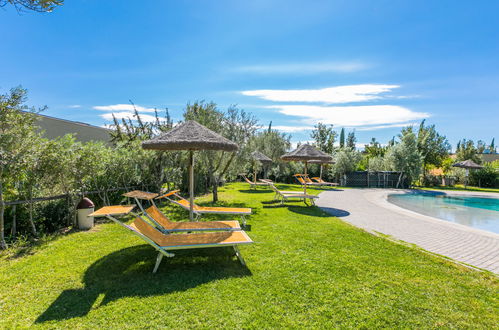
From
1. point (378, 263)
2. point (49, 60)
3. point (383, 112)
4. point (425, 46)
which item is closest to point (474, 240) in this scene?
point (378, 263)

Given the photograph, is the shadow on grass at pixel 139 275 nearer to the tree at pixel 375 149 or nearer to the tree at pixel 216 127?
the tree at pixel 216 127

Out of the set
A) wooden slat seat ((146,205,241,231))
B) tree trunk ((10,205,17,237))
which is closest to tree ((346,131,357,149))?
wooden slat seat ((146,205,241,231))

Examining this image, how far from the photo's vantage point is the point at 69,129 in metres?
13.2

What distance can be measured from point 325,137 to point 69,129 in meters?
33.2

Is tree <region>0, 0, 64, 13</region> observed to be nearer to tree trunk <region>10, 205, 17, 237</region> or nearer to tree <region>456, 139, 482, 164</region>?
tree trunk <region>10, 205, 17, 237</region>

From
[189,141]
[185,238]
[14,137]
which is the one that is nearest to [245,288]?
[185,238]

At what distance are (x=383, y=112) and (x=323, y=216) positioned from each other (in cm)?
3350

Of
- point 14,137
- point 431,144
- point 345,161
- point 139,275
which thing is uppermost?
point 431,144

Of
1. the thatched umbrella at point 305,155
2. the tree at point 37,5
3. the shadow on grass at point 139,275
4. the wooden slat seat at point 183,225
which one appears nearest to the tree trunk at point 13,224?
the shadow on grass at point 139,275

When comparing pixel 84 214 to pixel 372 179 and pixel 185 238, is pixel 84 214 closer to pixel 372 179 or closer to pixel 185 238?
pixel 185 238

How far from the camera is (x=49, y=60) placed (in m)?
10.2

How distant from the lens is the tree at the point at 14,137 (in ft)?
14.1

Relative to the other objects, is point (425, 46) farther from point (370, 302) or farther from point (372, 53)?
point (370, 302)

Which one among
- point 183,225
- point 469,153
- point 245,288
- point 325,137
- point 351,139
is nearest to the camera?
point 245,288
